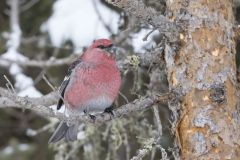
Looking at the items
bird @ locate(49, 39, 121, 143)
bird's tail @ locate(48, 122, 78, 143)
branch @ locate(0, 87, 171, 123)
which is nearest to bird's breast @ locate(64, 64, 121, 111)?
bird @ locate(49, 39, 121, 143)

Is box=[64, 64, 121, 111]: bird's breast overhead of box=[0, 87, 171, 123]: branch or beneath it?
beneath

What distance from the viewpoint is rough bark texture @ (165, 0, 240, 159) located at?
11.1 ft

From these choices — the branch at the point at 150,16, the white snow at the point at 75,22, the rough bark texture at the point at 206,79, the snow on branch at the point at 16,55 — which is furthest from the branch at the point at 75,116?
the white snow at the point at 75,22

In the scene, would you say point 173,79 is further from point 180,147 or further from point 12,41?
point 12,41

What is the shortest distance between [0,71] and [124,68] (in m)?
2.55

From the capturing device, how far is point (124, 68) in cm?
445

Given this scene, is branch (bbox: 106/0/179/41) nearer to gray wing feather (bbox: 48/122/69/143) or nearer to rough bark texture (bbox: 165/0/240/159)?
rough bark texture (bbox: 165/0/240/159)

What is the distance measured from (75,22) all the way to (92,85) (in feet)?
11.0

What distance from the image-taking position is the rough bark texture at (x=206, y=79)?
3375 millimetres

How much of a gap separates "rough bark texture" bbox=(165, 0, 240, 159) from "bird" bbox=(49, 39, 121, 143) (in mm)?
880

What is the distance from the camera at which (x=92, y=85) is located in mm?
4359

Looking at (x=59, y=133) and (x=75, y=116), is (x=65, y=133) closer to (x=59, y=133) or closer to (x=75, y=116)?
(x=59, y=133)

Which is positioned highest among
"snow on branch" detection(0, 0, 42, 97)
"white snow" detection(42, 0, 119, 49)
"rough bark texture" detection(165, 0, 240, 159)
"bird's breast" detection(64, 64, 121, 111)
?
"rough bark texture" detection(165, 0, 240, 159)

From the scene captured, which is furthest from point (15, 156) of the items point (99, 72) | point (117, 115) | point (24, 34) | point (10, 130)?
point (117, 115)
